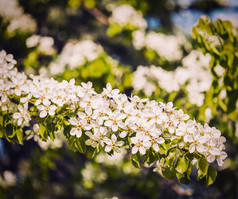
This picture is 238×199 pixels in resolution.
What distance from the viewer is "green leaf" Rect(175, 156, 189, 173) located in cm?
92

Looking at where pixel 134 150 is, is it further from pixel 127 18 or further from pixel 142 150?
pixel 127 18

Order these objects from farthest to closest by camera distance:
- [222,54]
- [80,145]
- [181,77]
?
[181,77] → [222,54] → [80,145]

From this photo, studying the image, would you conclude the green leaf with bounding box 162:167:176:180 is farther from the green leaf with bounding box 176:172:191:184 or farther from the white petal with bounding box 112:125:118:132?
the white petal with bounding box 112:125:118:132

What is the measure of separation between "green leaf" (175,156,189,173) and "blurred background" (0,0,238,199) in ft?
1.59

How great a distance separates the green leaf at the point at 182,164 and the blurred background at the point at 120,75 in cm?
48

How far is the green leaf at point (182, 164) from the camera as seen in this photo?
92 centimetres

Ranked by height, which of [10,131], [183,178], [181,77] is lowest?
[181,77]

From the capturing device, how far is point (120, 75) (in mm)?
2295

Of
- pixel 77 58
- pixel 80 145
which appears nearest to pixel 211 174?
pixel 80 145

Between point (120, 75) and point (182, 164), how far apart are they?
152 centimetres

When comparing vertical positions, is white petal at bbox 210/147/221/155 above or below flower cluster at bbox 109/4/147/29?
above

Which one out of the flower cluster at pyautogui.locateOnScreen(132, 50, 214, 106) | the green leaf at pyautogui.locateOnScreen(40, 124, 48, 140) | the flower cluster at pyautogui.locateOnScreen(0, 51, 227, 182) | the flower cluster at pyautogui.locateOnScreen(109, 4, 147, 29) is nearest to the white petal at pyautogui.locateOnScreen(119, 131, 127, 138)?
the flower cluster at pyautogui.locateOnScreen(0, 51, 227, 182)

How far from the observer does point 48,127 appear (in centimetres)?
103

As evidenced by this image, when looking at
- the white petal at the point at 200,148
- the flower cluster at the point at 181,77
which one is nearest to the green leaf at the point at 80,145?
the white petal at the point at 200,148
